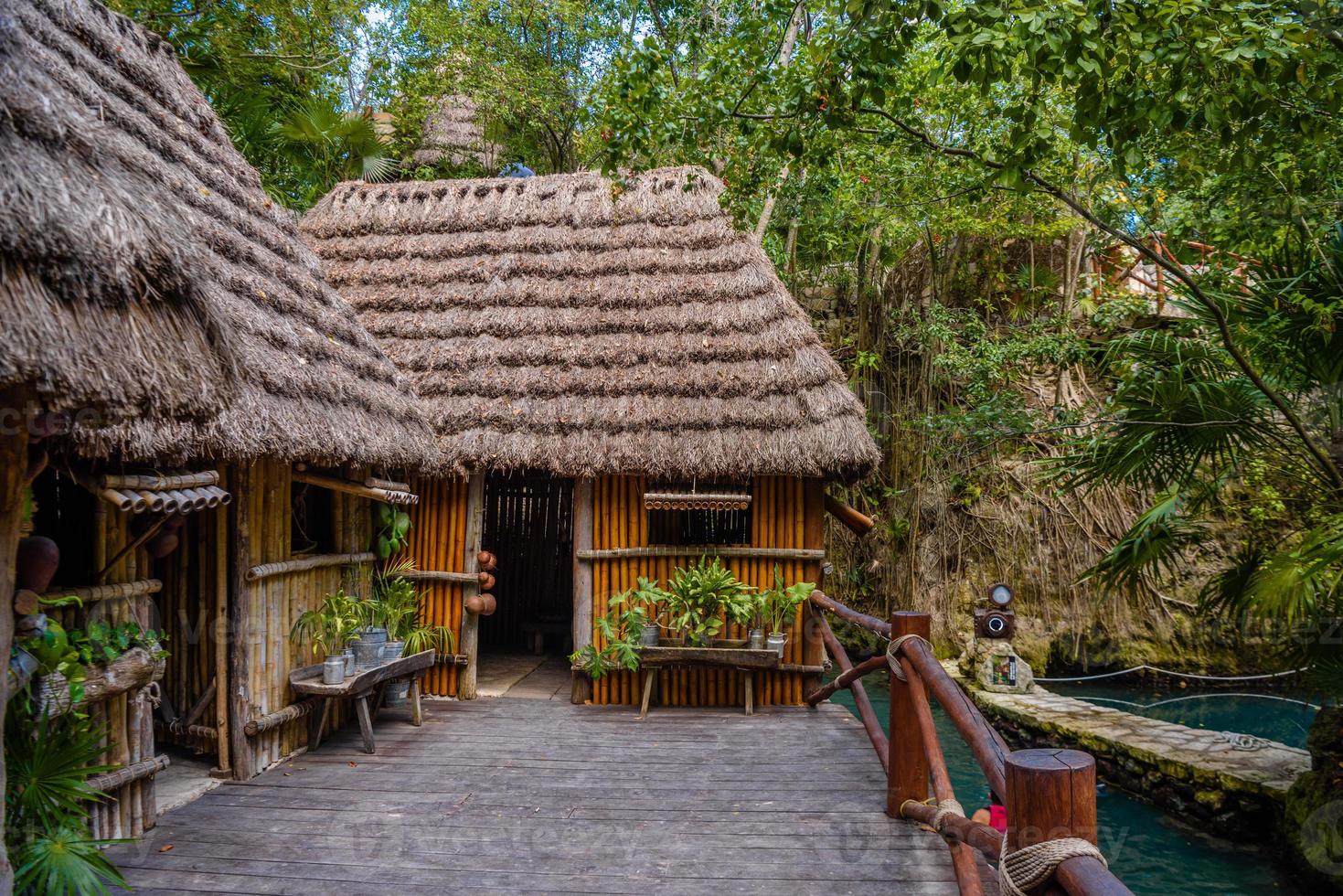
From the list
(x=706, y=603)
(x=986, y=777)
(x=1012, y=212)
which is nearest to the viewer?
(x=986, y=777)

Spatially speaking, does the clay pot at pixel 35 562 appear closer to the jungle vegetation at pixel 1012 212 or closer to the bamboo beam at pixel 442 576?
the bamboo beam at pixel 442 576

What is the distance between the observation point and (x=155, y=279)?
8.16 ft

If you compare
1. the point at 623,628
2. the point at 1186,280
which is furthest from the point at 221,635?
the point at 1186,280

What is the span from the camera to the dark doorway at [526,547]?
938 centimetres

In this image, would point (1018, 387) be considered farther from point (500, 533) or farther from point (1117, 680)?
point (500, 533)

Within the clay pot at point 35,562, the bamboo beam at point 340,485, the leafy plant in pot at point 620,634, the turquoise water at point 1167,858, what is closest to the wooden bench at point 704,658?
the leafy plant in pot at point 620,634

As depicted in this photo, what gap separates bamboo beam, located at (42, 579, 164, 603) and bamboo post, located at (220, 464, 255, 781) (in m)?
0.47

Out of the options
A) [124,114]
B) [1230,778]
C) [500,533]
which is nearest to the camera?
[124,114]

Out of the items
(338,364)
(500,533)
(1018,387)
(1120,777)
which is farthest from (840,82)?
(1018,387)

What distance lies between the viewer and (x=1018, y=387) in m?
10.6

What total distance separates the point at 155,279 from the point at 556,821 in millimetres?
3031

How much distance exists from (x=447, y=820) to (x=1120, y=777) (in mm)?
5802

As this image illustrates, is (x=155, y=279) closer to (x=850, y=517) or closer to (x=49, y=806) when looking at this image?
(x=49, y=806)

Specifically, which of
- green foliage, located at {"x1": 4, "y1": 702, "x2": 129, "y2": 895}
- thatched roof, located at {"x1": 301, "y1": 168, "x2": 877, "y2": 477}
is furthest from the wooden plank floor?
thatched roof, located at {"x1": 301, "y1": 168, "x2": 877, "y2": 477}
